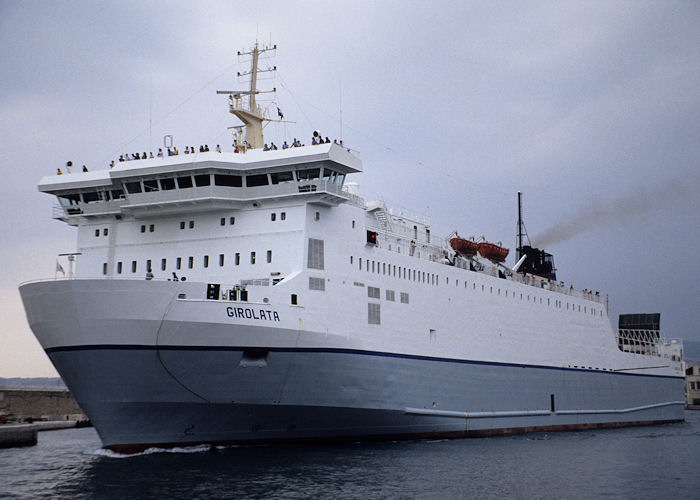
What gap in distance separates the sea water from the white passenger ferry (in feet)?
3.14

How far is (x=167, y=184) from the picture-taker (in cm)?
2061

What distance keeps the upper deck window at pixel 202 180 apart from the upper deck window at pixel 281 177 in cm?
179

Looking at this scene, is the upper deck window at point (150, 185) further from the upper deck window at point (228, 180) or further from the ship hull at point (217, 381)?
the ship hull at point (217, 381)

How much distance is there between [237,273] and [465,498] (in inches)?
353

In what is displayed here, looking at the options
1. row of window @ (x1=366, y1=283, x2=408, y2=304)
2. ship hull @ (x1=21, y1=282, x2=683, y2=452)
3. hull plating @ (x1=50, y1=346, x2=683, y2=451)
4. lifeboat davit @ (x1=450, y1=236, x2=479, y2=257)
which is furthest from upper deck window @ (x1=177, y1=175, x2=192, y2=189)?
lifeboat davit @ (x1=450, y1=236, x2=479, y2=257)

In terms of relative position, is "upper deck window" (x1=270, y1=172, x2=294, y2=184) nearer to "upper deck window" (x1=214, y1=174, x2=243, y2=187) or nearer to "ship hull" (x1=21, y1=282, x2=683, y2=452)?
"upper deck window" (x1=214, y1=174, x2=243, y2=187)

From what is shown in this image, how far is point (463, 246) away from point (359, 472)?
1300 centimetres

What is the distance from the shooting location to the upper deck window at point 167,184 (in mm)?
20531

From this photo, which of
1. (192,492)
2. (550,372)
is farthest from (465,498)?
(550,372)

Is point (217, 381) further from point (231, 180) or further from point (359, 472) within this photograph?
point (231, 180)

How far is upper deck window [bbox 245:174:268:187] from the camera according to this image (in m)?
20.7

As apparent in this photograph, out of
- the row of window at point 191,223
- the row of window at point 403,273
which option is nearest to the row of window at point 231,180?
the row of window at point 191,223

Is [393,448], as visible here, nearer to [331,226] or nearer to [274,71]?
[331,226]

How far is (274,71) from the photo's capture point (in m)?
23.1
